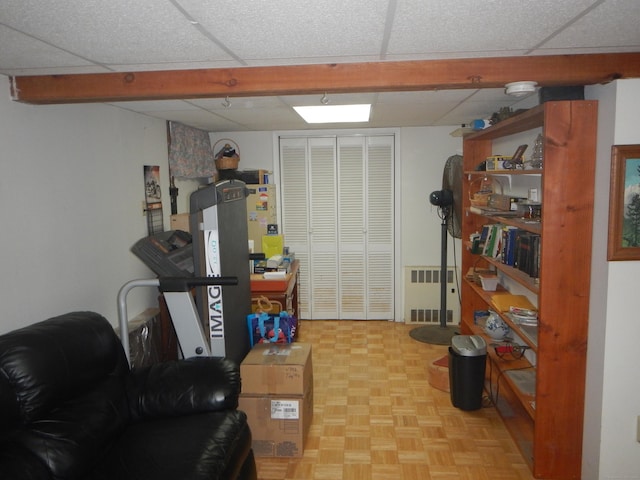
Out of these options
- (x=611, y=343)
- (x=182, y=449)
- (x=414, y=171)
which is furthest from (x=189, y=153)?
(x=611, y=343)

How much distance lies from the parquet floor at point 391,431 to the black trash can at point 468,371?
0.29ft

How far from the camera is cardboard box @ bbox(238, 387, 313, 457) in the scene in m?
2.84

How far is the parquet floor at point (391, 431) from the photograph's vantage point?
2.69 metres

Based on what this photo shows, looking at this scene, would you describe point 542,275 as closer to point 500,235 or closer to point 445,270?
point 500,235

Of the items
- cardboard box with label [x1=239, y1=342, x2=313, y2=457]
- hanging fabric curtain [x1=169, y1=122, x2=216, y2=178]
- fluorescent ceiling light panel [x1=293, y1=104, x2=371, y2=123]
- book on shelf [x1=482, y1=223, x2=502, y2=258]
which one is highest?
fluorescent ceiling light panel [x1=293, y1=104, x2=371, y2=123]

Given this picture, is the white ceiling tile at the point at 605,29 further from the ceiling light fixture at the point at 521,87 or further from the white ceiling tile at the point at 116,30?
the white ceiling tile at the point at 116,30

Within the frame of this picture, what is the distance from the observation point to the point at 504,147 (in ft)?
12.7

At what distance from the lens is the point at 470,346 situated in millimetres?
3303

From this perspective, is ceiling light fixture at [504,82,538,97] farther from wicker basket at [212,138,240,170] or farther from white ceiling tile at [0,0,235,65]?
Answer: wicker basket at [212,138,240,170]

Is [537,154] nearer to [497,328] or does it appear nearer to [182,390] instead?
[497,328]

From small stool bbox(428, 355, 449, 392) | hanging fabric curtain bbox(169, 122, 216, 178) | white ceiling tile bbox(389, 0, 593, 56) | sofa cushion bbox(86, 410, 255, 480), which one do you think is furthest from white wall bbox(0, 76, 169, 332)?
small stool bbox(428, 355, 449, 392)

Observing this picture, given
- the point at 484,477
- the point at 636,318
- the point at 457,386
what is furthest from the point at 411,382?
the point at 636,318

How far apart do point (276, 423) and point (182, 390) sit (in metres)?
0.70

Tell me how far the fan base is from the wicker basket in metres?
2.61
